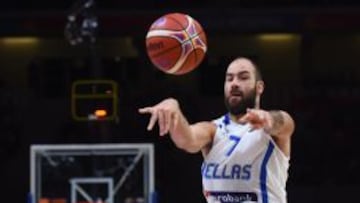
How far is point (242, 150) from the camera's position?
480cm

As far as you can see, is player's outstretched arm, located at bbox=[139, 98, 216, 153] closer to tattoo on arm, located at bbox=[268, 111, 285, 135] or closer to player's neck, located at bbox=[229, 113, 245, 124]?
player's neck, located at bbox=[229, 113, 245, 124]

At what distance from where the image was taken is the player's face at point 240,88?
4816mm

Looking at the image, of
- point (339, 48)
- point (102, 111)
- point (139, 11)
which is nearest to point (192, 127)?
point (102, 111)

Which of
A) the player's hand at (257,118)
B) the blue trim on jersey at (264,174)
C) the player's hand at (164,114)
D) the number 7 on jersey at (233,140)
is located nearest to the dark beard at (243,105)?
the number 7 on jersey at (233,140)

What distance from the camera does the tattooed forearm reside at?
14.8ft

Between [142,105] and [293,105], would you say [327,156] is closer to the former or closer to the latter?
[293,105]

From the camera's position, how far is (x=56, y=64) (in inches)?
559

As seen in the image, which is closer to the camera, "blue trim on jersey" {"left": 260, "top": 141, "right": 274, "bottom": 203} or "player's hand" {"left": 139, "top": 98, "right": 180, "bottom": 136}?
"player's hand" {"left": 139, "top": 98, "right": 180, "bottom": 136}

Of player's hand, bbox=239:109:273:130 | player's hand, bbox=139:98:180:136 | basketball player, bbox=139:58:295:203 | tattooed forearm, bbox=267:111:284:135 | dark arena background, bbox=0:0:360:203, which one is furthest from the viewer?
dark arena background, bbox=0:0:360:203

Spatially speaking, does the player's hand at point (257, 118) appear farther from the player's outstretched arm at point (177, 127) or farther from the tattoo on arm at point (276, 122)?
the player's outstretched arm at point (177, 127)

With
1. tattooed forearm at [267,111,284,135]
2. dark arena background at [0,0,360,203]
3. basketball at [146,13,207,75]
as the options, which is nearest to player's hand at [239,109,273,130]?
tattooed forearm at [267,111,284,135]

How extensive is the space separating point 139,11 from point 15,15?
74.0 inches

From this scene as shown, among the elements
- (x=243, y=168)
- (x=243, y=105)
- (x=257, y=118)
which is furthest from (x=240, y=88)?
(x=257, y=118)

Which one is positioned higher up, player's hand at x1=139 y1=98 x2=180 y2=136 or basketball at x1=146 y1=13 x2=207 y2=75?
basketball at x1=146 y1=13 x2=207 y2=75
